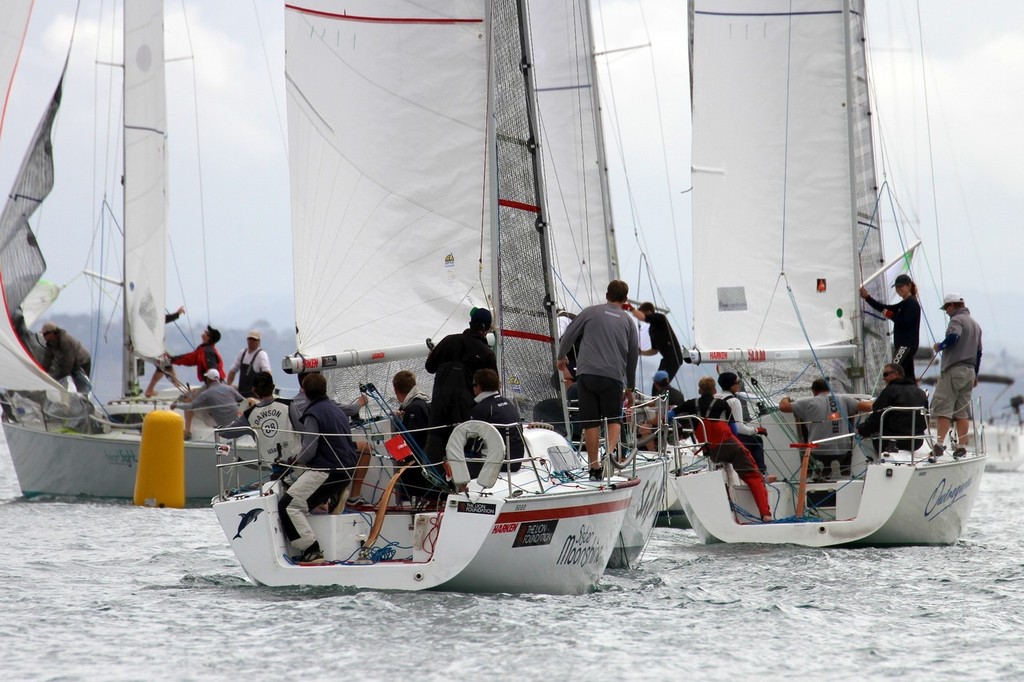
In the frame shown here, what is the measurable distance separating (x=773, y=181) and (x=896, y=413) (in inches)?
202

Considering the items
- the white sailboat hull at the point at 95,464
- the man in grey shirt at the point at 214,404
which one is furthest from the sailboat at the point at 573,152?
the white sailboat hull at the point at 95,464

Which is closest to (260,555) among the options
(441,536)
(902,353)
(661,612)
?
(441,536)

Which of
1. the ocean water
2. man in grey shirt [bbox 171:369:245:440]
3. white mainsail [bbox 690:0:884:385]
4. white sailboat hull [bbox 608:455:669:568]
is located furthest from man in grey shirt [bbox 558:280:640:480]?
man in grey shirt [bbox 171:369:245:440]

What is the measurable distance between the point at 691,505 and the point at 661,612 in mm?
3673

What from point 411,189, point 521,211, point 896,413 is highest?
point 411,189

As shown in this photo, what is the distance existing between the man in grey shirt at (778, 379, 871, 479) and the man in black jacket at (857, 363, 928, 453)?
0.53m

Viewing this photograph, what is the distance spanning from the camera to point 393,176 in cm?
1392

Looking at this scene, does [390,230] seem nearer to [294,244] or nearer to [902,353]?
[294,244]

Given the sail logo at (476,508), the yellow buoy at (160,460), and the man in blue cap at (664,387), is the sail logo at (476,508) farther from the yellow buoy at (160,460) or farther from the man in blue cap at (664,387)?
the yellow buoy at (160,460)

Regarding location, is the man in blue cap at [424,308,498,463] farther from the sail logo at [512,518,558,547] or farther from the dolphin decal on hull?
the dolphin decal on hull

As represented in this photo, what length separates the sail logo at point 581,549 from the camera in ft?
32.4

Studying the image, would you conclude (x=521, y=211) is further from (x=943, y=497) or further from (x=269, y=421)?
(x=943, y=497)

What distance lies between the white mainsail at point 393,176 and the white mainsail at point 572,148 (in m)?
7.86

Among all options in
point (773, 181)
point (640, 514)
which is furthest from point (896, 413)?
point (773, 181)
